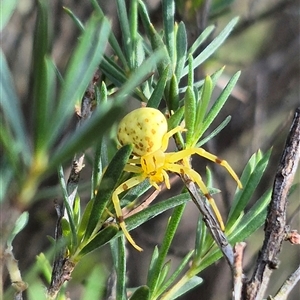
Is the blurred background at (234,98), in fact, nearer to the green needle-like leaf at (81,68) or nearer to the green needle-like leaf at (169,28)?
the green needle-like leaf at (169,28)

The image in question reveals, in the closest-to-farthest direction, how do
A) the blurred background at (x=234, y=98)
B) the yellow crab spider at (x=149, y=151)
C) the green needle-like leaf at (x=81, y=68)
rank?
the green needle-like leaf at (x=81, y=68)
the yellow crab spider at (x=149, y=151)
the blurred background at (x=234, y=98)

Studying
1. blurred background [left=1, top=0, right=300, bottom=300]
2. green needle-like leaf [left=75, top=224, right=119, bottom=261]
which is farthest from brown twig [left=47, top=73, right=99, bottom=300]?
blurred background [left=1, top=0, right=300, bottom=300]

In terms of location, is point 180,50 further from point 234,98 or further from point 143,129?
point 234,98

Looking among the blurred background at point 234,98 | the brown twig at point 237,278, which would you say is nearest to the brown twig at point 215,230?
the brown twig at point 237,278

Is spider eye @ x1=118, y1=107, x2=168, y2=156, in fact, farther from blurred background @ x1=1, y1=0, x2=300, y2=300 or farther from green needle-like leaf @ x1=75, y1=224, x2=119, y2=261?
blurred background @ x1=1, y1=0, x2=300, y2=300

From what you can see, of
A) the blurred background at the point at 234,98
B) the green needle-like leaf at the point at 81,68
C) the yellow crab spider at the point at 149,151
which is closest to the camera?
the green needle-like leaf at the point at 81,68

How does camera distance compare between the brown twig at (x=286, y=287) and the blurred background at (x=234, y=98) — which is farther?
the blurred background at (x=234, y=98)
